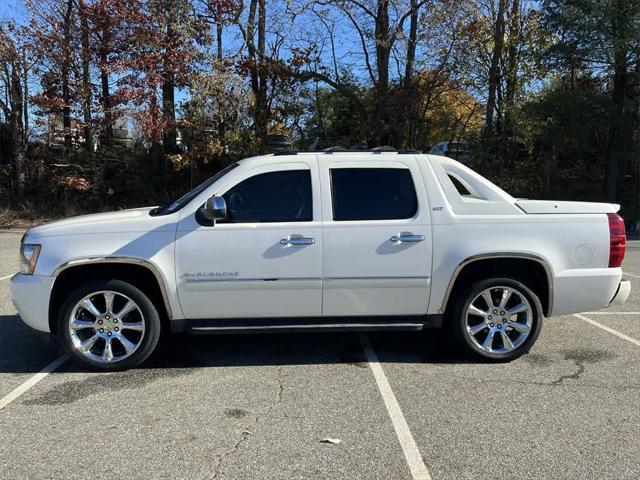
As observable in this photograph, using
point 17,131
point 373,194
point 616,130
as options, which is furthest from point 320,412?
point 616,130

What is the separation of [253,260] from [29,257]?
188 cm

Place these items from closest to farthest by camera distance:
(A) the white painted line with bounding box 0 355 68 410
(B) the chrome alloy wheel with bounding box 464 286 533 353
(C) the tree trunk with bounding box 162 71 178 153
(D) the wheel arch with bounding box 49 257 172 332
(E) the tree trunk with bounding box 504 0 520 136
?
(A) the white painted line with bounding box 0 355 68 410, (D) the wheel arch with bounding box 49 257 172 332, (B) the chrome alloy wheel with bounding box 464 286 533 353, (C) the tree trunk with bounding box 162 71 178 153, (E) the tree trunk with bounding box 504 0 520 136

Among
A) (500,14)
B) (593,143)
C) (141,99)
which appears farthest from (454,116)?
(141,99)

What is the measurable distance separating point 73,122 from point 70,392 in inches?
571

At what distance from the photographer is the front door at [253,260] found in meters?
4.70

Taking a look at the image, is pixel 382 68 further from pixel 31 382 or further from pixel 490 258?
pixel 31 382

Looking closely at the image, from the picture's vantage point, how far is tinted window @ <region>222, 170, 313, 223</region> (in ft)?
15.9

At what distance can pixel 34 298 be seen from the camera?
15.4ft

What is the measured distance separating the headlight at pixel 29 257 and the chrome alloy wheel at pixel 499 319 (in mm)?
3672

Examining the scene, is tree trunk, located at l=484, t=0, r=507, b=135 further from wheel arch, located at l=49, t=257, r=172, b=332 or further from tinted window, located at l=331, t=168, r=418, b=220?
wheel arch, located at l=49, t=257, r=172, b=332

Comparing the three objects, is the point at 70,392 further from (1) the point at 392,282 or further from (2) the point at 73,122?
(2) the point at 73,122

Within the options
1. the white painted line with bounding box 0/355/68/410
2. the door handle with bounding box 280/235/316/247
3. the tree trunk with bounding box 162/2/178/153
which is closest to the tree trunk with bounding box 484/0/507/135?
the tree trunk with bounding box 162/2/178/153

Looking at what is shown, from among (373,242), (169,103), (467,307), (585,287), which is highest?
(169,103)

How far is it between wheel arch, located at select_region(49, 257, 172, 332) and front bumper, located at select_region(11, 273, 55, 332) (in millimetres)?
63
